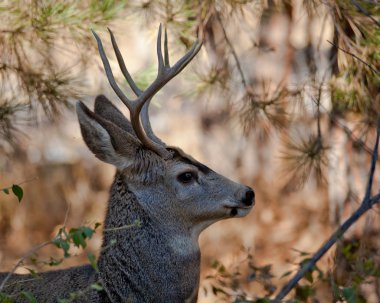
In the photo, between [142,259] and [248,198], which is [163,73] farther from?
[142,259]

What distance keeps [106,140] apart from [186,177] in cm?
54

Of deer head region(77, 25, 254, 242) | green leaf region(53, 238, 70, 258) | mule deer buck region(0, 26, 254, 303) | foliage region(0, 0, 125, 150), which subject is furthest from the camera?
foliage region(0, 0, 125, 150)

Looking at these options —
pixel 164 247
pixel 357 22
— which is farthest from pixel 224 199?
pixel 357 22

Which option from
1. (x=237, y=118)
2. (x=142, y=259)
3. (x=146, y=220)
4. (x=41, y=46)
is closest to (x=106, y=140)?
(x=146, y=220)

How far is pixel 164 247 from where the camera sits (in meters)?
4.64

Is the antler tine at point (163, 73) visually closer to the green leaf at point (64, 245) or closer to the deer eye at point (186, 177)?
the deer eye at point (186, 177)

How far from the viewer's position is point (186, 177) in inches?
189

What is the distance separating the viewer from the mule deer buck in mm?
4551

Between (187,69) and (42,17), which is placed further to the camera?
(187,69)

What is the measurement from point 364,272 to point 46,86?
2.50m

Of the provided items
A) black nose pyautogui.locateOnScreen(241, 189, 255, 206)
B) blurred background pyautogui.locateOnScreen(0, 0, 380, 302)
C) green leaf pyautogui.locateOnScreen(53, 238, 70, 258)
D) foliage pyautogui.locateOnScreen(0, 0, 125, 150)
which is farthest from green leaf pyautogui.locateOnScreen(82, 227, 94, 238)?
foliage pyautogui.locateOnScreen(0, 0, 125, 150)

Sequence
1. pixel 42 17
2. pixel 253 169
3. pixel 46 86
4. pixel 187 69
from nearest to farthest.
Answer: pixel 42 17, pixel 46 86, pixel 187 69, pixel 253 169

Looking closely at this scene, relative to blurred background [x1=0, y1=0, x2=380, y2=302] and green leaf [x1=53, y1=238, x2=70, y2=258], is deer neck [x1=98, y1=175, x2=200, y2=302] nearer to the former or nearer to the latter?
blurred background [x1=0, y1=0, x2=380, y2=302]

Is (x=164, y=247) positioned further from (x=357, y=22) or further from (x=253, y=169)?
(x=253, y=169)
